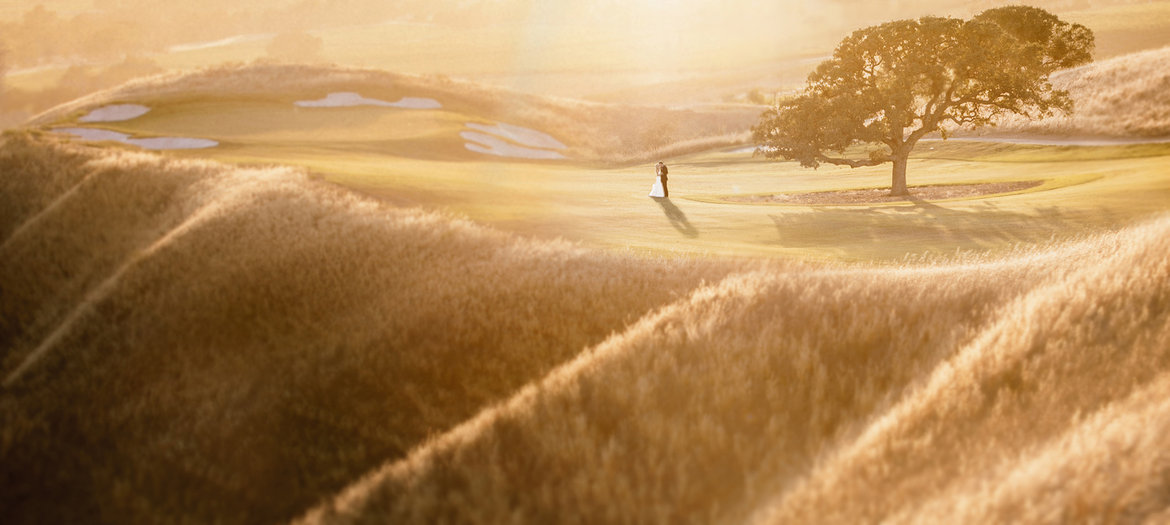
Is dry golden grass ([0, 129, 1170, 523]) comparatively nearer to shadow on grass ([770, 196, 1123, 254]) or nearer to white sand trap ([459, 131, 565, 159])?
shadow on grass ([770, 196, 1123, 254])

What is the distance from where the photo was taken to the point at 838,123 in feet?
46.5

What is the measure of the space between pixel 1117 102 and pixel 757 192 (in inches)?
396

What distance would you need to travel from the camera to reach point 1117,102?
1750cm

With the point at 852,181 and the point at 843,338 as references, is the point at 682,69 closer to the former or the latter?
the point at 852,181

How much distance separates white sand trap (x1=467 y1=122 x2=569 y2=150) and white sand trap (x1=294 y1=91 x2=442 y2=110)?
157 inches

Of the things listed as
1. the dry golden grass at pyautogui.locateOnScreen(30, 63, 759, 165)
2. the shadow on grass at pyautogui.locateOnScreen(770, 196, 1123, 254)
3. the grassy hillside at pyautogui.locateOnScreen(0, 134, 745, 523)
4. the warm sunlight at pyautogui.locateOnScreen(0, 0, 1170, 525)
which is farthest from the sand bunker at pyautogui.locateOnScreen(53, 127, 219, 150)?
the shadow on grass at pyautogui.locateOnScreen(770, 196, 1123, 254)

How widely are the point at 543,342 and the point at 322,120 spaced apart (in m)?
22.1

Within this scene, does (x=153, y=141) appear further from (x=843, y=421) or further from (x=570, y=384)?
(x=843, y=421)

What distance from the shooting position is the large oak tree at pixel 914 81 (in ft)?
44.8

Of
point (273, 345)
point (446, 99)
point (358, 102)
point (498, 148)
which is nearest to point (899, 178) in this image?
point (273, 345)

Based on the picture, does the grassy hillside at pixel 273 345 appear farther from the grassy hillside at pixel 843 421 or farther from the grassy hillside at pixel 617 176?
the grassy hillside at pixel 617 176

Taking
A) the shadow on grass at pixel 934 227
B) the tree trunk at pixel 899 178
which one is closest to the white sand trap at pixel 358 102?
the tree trunk at pixel 899 178

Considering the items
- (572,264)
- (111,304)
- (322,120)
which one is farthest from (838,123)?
(322,120)

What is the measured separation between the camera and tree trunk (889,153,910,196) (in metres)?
13.9
